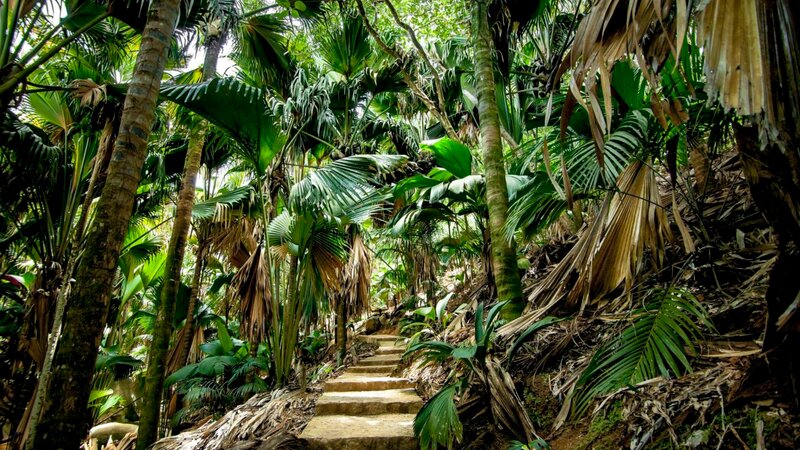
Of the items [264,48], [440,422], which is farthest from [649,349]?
[264,48]

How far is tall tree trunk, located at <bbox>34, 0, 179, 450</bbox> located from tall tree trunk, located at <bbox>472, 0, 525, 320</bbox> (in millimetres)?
2329

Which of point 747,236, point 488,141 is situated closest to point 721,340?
point 747,236

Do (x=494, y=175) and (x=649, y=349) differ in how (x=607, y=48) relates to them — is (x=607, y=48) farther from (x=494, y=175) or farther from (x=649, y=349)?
(x=494, y=175)

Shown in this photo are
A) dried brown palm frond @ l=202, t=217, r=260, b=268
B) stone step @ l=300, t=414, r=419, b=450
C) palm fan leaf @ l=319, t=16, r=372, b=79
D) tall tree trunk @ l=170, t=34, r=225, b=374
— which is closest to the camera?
stone step @ l=300, t=414, r=419, b=450

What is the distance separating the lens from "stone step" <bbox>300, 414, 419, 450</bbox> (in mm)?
2182

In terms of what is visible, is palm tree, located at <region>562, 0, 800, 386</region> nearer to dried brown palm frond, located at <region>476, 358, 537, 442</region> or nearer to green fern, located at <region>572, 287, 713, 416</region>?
green fern, located at <region>572, 287, 713, 416</region>

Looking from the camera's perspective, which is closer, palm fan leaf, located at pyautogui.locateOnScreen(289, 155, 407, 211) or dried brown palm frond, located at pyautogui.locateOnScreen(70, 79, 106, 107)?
dried brown palm frond, located at pyautogui.locateOnScreen(70, 79, 106, 107)

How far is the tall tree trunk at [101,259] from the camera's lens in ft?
5.24

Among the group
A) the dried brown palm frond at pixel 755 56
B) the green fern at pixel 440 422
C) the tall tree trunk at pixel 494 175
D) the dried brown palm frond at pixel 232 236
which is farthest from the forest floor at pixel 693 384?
the dried brown palm frond at pixel 232 236

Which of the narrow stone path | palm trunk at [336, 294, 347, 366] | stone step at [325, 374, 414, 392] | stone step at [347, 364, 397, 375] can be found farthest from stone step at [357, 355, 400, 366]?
stone step at [325, 374, 414, 392]

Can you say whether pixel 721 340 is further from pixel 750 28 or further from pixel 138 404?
pixel 138 404

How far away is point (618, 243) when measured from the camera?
2.02 m

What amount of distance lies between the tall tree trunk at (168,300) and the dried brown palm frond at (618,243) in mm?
3242

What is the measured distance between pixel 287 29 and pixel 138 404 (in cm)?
613
